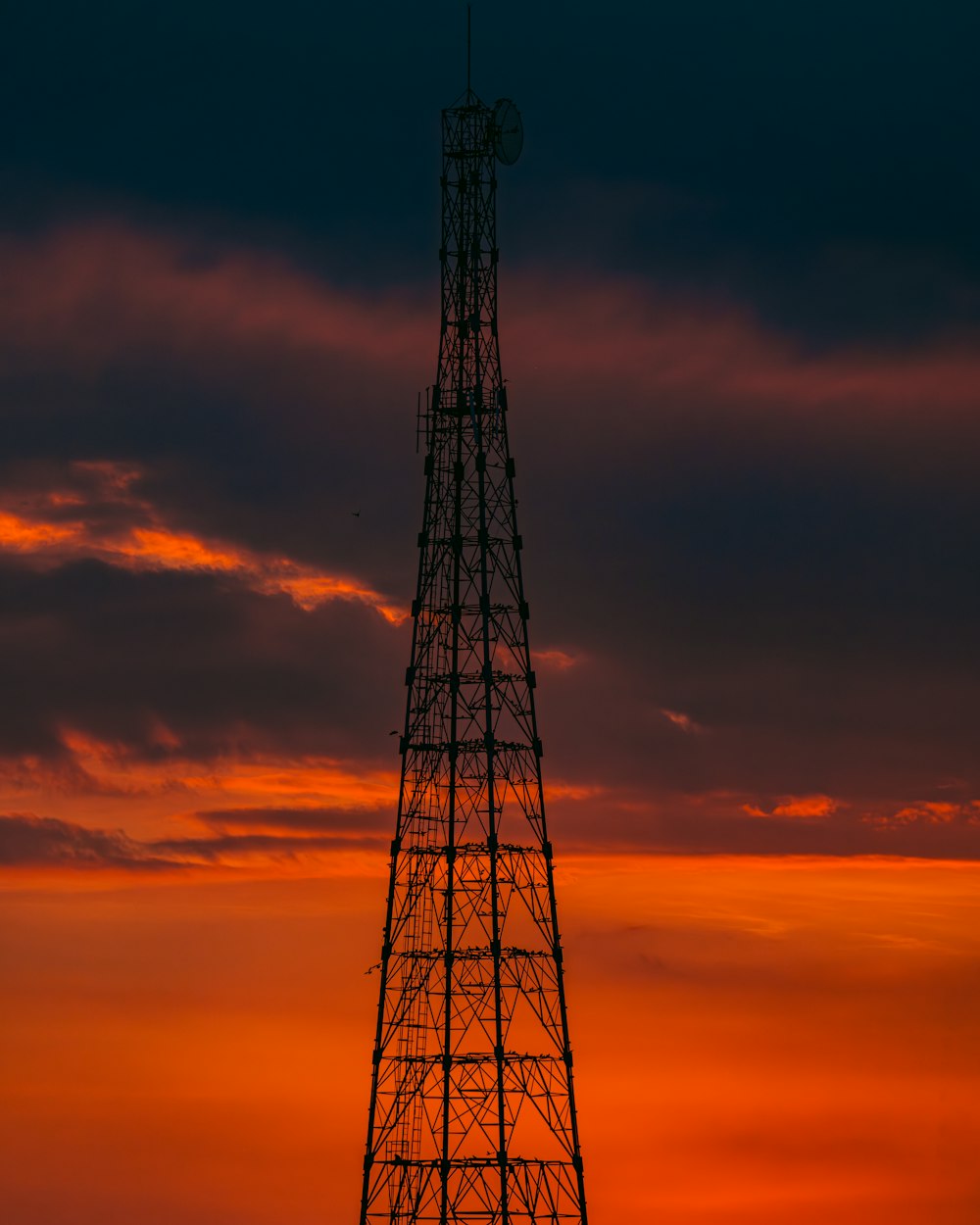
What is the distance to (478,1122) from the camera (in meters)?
87.9

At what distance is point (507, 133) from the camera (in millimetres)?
93938

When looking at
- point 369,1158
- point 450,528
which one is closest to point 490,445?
point 450,528

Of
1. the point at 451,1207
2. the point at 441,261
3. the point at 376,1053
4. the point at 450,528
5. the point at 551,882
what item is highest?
the point at 441,261

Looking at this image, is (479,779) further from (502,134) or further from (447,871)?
(502,134)

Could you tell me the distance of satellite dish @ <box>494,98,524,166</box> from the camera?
93750 mm

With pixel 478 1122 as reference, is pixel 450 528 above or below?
above

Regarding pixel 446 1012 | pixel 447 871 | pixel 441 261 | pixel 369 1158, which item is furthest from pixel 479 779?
pixel 441 261

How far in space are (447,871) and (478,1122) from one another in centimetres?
1016

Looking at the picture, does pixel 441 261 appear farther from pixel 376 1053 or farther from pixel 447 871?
pixel 376 1053

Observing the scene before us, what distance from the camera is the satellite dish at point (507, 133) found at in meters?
93.8

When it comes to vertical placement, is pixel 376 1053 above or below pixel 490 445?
below

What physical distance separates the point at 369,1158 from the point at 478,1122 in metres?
5.05

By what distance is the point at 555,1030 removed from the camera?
8931 cm

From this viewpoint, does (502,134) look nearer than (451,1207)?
No
